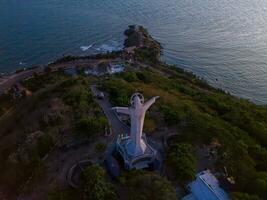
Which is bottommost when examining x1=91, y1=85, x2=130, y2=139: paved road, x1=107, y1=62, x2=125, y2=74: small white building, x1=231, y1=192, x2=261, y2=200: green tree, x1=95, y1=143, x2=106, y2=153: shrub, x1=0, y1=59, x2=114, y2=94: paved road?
x1=0, y1=59, x2=114, y2=94: paved road

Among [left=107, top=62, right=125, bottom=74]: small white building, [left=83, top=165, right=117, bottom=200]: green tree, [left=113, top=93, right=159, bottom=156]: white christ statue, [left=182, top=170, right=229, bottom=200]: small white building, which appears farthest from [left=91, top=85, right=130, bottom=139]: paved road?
[left=107, top=62, right=125, bottom=74]: small white building

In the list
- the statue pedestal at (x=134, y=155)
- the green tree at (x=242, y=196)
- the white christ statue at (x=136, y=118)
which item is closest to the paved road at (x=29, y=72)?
the statue pedestal at (x=134, y=155)

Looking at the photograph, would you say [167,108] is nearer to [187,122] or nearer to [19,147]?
[187,122]

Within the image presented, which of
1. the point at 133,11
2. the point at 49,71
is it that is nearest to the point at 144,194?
the point at 49,71

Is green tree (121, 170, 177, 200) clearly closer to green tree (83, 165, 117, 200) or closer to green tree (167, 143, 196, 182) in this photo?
green tree (83, 165, 117, 200)

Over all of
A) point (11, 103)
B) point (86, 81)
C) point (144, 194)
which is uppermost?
point (144, 194)
